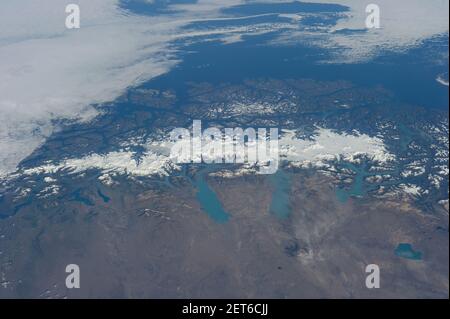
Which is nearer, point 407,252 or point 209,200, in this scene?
point 407,252

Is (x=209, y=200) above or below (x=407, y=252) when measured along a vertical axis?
above

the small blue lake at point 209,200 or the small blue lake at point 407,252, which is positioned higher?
the small blue lake at point 209,200

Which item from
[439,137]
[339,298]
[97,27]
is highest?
[97,27]

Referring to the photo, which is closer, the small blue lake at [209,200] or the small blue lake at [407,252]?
the small blue lake at [407,252]

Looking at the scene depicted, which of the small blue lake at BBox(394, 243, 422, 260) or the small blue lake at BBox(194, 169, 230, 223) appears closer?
the small blue lake at BBox(394, 243, 422, 260)

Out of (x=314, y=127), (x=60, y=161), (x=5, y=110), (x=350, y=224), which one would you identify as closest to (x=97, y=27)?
(x=5, y=110)

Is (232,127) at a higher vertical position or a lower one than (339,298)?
higher

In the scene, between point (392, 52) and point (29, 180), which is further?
point (392, 52)

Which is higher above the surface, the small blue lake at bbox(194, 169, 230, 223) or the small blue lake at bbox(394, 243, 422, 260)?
the small blue lake at bbox(194, 169, 230, 223)

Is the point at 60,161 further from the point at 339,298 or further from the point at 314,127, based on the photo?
the point at 339,298

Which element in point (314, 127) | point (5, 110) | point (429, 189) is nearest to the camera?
point (429, 189)

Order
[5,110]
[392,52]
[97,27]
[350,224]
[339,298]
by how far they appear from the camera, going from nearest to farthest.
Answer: [339,298] → [350,224] → [5,110] → [392,52] → [97,27]
